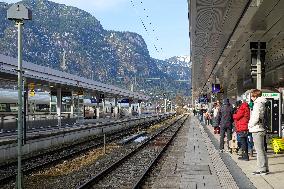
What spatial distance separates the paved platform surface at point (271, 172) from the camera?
862cm

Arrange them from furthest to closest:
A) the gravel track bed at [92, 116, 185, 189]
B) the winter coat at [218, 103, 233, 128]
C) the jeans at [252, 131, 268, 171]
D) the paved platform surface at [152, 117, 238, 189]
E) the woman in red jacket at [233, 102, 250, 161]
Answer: the winter coat at [218, 103, 233, 128]
the woman in red jacket at [233, 102, 250, 161]
the gravel track bed at [92, 116, 185, 189]
the jeans at [252, 131, 268, 171]
the paved platform surface at [152, 117, 238, 189]

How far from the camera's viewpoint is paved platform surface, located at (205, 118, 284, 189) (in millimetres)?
8617

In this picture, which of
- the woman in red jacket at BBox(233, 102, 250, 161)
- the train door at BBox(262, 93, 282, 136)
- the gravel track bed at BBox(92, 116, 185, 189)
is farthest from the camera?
the train door at BBox(262, 93, 282, 136)

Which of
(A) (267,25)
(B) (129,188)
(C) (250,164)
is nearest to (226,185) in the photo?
(B) (129,188)

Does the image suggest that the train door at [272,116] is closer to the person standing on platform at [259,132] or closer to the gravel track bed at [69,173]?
the gravel track bed at [69,173]

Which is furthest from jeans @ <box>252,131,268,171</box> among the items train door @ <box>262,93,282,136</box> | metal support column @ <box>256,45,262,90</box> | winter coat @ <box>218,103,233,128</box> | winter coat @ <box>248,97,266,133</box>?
train door @ <box>262,93,282,136</box>

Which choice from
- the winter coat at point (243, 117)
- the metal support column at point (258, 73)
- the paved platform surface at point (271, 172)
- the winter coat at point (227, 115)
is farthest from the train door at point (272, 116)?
the winter coat at point (243, 117)

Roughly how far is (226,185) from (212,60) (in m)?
17.4

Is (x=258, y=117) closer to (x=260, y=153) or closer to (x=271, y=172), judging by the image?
(x=260, y=153)

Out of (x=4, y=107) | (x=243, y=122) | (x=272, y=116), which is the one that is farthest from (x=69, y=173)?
(x=4, y=107)

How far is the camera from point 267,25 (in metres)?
14.2

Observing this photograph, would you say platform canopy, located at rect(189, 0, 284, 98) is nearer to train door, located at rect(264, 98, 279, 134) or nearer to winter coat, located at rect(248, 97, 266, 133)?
train door, located at rect(264, 98, 279, 134)

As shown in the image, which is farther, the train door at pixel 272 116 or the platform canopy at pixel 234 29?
the train door at pixel 272 116

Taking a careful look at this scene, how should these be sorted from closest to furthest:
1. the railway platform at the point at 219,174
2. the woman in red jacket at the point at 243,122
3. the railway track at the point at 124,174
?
1. the railway platform at the point at 219,174
2. the railway track at the point at 124,174
3. the woman in red jacket at the point at 243,122
